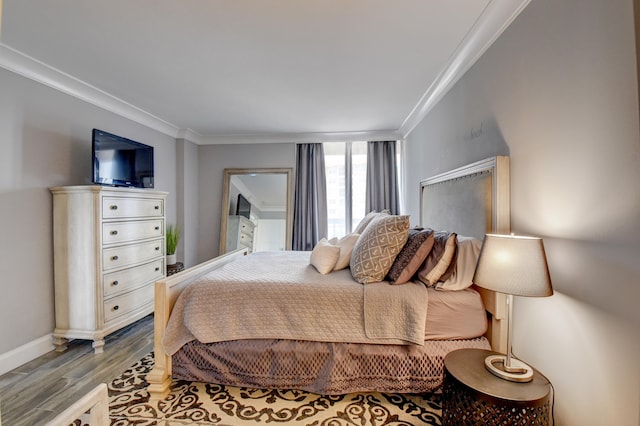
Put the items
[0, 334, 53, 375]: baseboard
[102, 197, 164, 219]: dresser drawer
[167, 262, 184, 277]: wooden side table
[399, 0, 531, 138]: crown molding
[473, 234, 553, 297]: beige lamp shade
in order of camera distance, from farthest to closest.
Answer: [167, 262, 184, 277]: wooden side table < [102, 197, 164, 219]: dresser drawer < [0, 334, 53, 375]: baseboard < [399, 0, 531, 138]: crown molding < [473, 234, 553, 297]: beige lamp shade

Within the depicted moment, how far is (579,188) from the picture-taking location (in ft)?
4.05

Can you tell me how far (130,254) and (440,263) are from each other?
2.75m

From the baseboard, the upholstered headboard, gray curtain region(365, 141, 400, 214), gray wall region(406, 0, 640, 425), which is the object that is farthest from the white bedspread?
gray curtain region(365, 141, 400, 214)

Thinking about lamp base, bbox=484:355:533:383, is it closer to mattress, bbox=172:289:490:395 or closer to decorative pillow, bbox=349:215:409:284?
mattress, bbox=172:289:490:395

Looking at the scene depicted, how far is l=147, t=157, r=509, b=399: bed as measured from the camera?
5.72 feet

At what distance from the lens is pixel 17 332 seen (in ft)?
7.38

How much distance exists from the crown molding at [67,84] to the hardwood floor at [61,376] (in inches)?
89.4

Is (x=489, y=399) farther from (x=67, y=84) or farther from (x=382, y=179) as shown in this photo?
(x=67, y=84)

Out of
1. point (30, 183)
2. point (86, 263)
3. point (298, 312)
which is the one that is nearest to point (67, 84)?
point (30, 183)

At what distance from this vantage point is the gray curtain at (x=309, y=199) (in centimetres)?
444

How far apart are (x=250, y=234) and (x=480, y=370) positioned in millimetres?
3662

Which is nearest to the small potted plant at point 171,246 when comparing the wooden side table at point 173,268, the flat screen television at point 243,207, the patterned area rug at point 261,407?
the wooden side table at point 173,268

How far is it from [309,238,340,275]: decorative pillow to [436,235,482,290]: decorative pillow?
76 cm

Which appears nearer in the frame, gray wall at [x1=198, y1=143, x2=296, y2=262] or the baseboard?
the baseboard
